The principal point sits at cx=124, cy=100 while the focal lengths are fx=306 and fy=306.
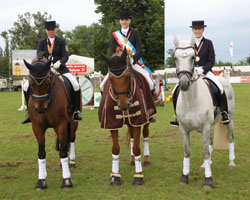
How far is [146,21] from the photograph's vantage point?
22469 mm

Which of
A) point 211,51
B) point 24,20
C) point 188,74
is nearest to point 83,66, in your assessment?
point 211,51

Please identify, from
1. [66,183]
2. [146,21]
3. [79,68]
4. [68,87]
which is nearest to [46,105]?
[68,87]

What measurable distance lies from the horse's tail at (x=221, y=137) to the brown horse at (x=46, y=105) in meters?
3.84

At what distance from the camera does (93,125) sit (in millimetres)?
13648

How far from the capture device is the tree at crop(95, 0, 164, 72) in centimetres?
2241

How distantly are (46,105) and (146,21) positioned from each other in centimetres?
1825

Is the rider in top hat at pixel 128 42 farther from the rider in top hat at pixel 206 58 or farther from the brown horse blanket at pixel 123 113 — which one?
the rider in top hat at pixel 206 58

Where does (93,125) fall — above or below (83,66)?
below

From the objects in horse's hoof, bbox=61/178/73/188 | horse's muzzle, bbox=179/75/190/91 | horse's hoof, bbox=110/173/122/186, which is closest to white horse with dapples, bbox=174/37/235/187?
horse's muzzle, bbox=179/75/190/91

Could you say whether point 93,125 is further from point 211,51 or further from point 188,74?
point 188,74

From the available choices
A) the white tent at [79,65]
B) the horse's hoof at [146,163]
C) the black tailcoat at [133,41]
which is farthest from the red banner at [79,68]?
the black tailcoat at [133,41]

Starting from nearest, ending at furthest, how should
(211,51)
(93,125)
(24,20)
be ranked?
(211,51) < (93,125) < (24,20)

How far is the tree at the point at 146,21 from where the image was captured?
882 inches

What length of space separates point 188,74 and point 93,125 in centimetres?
893
